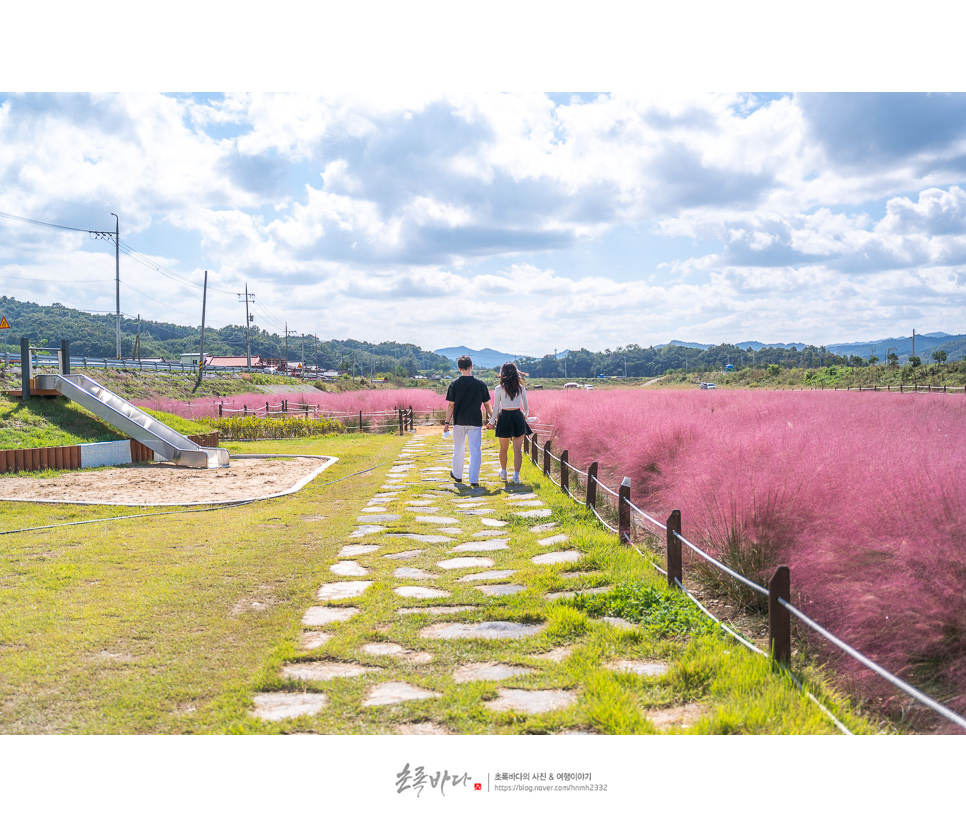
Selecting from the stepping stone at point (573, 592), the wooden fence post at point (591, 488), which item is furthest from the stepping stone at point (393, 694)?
the wooden fence post at point (591, 488)

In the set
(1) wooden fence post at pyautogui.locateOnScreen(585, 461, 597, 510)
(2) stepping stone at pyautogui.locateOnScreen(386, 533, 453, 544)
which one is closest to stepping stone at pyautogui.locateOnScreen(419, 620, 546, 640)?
(2) stepping stone at pyautogui.locateOnScreen(386, 533, 453, 544)

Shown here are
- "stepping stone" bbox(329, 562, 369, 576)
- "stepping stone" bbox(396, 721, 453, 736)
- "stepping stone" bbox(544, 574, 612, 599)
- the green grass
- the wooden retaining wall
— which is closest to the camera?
"stepping stone" bbox(396, 721, 453, 736)

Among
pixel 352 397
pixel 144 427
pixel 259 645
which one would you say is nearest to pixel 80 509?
pixel 259 645

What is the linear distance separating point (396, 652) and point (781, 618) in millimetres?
1974

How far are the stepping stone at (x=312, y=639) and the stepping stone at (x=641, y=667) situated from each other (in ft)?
5.29

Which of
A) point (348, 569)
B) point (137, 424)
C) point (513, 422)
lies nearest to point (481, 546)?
point (348, 569)

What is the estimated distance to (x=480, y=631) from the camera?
12.7ft

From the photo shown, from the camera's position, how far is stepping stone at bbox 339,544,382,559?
5867 millimetres

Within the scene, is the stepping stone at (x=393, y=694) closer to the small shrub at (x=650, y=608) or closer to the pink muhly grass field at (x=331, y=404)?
the small shrub at (x=650, y=608)

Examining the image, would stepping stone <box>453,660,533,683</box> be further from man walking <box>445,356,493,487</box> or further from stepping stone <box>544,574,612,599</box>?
man walking <box>445,356,493,487</box>

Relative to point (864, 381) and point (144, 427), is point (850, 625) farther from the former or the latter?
point (864, 381)

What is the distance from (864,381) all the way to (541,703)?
60.2 meters

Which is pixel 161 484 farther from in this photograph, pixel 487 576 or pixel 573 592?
pixel 573 592

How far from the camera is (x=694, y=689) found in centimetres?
301
